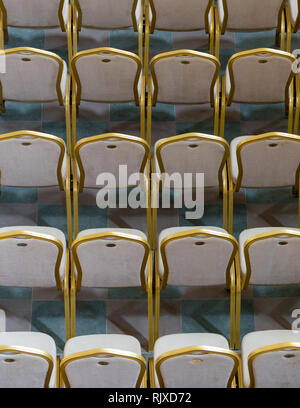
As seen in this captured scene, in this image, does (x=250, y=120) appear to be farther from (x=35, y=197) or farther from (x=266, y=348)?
(x=266, y=348)

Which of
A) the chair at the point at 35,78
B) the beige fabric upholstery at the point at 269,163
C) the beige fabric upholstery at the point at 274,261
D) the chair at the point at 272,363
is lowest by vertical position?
the chair at the point at 272,363

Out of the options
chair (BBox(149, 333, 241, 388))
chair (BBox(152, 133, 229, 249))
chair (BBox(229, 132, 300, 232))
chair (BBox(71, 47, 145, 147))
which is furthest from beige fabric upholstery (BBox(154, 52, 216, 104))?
chair (BBox(149, 333, 241, 388))

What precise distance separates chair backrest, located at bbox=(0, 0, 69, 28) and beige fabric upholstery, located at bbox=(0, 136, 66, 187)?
4.53 ft

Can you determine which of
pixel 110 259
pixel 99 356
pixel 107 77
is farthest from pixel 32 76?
pixel 99 356

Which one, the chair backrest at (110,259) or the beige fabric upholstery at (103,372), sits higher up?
the chair backrest at (110,259)

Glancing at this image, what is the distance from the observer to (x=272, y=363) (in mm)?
5195

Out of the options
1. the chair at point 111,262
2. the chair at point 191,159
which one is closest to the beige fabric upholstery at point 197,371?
the chair at point 111,262

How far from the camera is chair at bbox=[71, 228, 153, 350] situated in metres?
5.59

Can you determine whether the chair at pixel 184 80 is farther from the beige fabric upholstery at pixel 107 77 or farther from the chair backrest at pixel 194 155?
the chair backrest at pixel 194 155

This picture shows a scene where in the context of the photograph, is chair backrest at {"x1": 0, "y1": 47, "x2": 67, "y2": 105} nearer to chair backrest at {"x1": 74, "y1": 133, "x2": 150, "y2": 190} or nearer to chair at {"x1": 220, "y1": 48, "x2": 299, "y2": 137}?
chair backrest at {"x1": 74, "y1": 133, "x2": 150, "y2": 190}

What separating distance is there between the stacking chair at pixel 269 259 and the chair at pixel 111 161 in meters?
0.83

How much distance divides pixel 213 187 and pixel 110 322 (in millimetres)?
1338

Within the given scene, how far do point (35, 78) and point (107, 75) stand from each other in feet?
1.66

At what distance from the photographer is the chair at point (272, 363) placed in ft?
16.7
